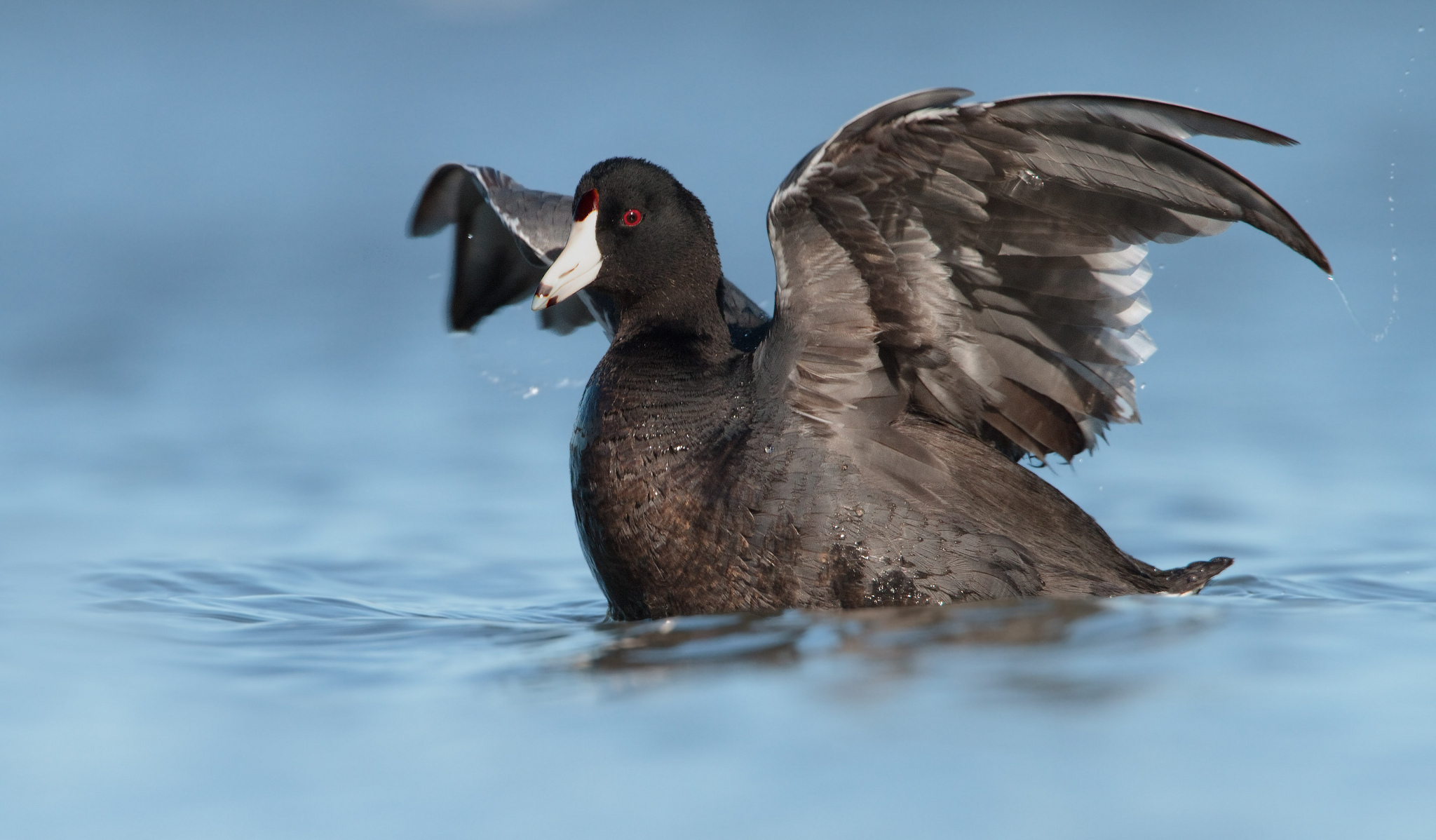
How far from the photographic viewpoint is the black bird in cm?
357

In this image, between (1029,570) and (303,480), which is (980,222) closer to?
(1029,570)

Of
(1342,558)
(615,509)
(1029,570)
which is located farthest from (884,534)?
(1342,558)

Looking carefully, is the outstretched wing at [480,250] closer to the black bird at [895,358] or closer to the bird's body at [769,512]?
the black bird at [895,358]

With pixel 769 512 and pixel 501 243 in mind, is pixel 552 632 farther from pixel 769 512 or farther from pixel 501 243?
pixel 501 243

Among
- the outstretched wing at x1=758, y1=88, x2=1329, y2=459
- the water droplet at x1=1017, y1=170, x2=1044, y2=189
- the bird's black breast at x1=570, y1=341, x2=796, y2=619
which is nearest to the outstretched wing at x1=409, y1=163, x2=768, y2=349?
the bird's black breast at x1=570, y1=341, x2=796, y2=619

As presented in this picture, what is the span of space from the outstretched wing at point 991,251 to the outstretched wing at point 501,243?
1.19 meters

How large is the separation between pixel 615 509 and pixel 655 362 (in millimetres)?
462

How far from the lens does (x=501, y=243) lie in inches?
224

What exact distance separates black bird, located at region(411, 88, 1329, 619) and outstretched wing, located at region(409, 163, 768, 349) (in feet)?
2.62

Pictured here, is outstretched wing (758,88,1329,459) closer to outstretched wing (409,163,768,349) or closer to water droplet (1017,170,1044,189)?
water droplet (1017,170,1044,189)

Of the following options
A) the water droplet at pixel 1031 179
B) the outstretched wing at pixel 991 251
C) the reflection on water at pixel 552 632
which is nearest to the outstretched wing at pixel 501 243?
the outstretched wing at pixel 991 251

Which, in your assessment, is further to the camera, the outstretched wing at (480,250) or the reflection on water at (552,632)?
the outstretched wing at (480,250)

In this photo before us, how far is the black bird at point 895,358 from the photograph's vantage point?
3.57 meters

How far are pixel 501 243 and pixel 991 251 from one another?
2.42 m
